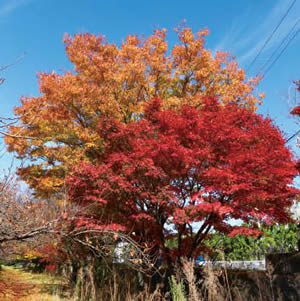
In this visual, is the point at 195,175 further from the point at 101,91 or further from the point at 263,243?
the point at 263,243

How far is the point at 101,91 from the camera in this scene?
13430 millimetres

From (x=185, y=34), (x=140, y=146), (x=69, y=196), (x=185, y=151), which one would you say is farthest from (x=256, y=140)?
(x=185, y=34)

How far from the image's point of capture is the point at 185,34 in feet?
50.5

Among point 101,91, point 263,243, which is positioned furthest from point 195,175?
point 263,243

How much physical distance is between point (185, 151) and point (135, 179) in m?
1.95

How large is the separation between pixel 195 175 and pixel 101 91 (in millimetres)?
6707

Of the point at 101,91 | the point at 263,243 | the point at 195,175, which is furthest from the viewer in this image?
the point at 263,243

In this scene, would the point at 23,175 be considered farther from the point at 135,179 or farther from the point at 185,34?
the point at 185,34

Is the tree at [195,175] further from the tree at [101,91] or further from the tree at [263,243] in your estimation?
the tree at [263,243]

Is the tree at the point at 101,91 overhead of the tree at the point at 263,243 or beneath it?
overhead

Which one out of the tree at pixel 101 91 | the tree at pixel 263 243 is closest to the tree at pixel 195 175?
the tree at pixel 101 91

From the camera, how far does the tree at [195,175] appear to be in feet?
26.7

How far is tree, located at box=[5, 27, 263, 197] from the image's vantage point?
12.6 metres

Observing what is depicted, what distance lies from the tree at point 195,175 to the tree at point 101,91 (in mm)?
2914
